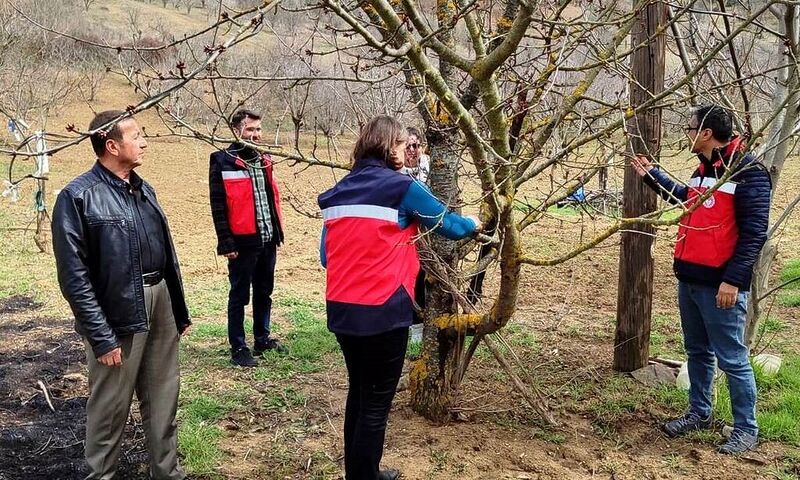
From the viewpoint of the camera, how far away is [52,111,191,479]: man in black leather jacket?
2.87 m

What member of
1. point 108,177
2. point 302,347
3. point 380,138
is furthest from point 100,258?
point 302,347

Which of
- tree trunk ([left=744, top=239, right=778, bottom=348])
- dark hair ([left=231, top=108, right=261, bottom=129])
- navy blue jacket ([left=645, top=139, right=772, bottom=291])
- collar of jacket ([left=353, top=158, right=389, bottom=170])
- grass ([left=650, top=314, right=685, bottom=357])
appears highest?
dark hair ([left=231, top=108, right=261, bottom=129])

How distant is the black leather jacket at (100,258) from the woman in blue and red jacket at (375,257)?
87 centimetres

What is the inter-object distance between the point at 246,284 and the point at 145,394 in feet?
5.68

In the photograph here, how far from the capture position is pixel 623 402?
428cm

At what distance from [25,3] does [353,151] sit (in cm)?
1486

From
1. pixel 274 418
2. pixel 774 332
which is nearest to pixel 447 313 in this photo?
pixel 274 418

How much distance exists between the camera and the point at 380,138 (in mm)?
2859

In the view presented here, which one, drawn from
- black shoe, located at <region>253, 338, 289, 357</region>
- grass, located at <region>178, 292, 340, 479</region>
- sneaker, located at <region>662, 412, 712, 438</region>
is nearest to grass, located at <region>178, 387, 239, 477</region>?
grass, located at <region>178, 292, 340, 479</region>

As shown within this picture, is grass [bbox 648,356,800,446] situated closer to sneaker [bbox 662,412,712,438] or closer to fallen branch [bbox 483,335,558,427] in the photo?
sneaker [bbox 662,412,712,438]

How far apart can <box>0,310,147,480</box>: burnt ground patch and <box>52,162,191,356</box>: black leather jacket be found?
1.01 m

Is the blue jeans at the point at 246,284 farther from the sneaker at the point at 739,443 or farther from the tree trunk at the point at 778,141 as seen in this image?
the tree trunk at the point at 778,141

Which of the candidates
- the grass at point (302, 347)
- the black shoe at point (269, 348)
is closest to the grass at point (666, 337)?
the grass at point (302, 347)

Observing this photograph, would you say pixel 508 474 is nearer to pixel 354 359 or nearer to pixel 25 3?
pixel 354 359
